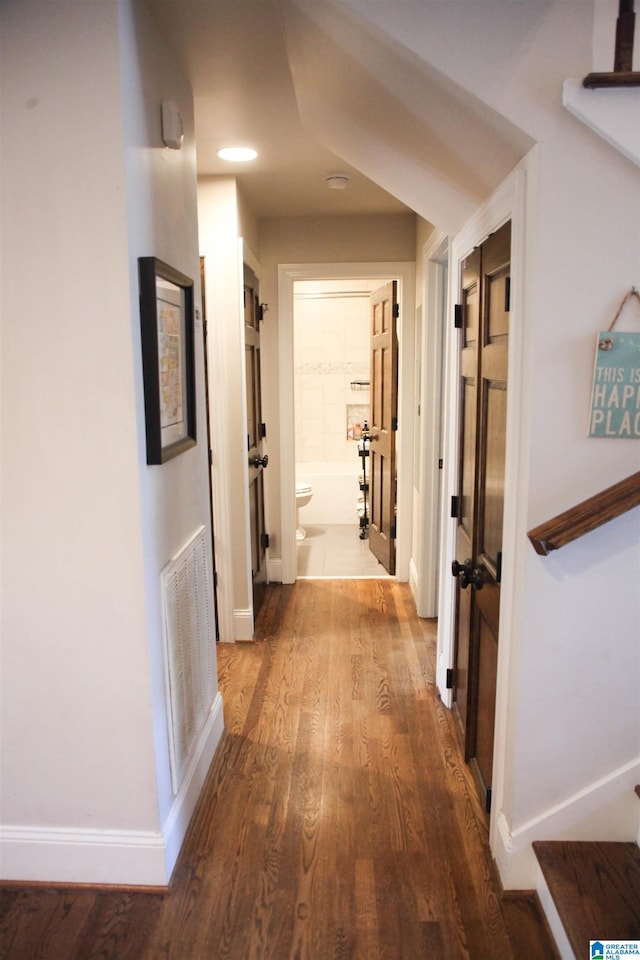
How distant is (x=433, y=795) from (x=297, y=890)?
0.61 meters

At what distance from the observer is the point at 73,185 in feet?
5.20

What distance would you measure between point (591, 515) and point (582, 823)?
2.88 feet

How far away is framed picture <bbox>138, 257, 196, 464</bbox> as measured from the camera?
5.60 feet

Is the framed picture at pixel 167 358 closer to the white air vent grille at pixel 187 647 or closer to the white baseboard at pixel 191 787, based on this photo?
the white air vent grille at pixel 187 647

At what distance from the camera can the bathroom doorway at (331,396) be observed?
613 centimetres

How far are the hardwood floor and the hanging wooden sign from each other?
4.24 feet

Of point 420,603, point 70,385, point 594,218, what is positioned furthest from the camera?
point 420,603

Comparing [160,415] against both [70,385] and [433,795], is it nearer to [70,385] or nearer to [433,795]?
[70,385]

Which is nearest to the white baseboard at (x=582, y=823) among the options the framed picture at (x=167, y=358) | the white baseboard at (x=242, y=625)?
the framed picture at (x=167, y=358)

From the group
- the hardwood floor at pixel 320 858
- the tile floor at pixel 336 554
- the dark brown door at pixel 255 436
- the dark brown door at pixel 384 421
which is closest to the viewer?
the hardwood floor at pixel 320 858

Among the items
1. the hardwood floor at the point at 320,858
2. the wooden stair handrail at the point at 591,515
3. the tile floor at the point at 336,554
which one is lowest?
the hardwood floor at the point at 320,858

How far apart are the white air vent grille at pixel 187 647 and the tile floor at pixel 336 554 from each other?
2201 millimetres

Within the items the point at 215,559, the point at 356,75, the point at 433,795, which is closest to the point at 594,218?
the point at 356,75

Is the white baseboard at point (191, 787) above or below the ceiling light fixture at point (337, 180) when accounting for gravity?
below
